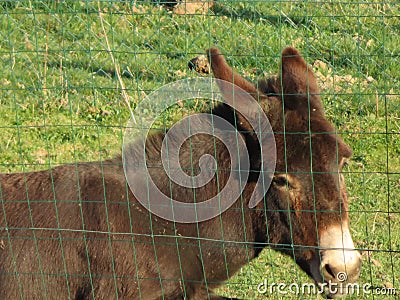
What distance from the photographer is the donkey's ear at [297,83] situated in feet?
17.3

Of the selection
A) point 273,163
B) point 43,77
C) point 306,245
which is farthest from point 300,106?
point 43,77

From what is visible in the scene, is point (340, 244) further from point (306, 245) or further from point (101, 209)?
point (101, 209)

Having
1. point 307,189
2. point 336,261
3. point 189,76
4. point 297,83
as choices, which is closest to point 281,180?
point 307,189

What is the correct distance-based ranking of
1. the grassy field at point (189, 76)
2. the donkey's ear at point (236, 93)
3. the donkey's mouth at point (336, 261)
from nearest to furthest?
the donkey's mouth at point (336, 261)
the donkey's ear at point (236, 93)
the grassy field at point (189, 76)

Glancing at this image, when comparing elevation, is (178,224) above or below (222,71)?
below

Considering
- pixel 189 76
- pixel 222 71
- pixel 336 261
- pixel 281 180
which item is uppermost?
pixel 222 71

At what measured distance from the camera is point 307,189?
5004mm

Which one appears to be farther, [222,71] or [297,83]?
[297,83]

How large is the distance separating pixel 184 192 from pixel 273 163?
64cm

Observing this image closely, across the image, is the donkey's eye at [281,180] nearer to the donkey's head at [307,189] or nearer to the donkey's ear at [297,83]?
the donkey's head at [307,189]

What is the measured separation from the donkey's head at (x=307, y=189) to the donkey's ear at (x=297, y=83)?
0.01 meters

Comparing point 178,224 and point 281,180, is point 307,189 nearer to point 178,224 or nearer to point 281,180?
point 281,180

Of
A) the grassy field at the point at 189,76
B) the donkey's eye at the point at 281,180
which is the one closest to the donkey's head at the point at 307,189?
the donkey's eye at the point at 281,180

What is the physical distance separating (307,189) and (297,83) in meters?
0.81
